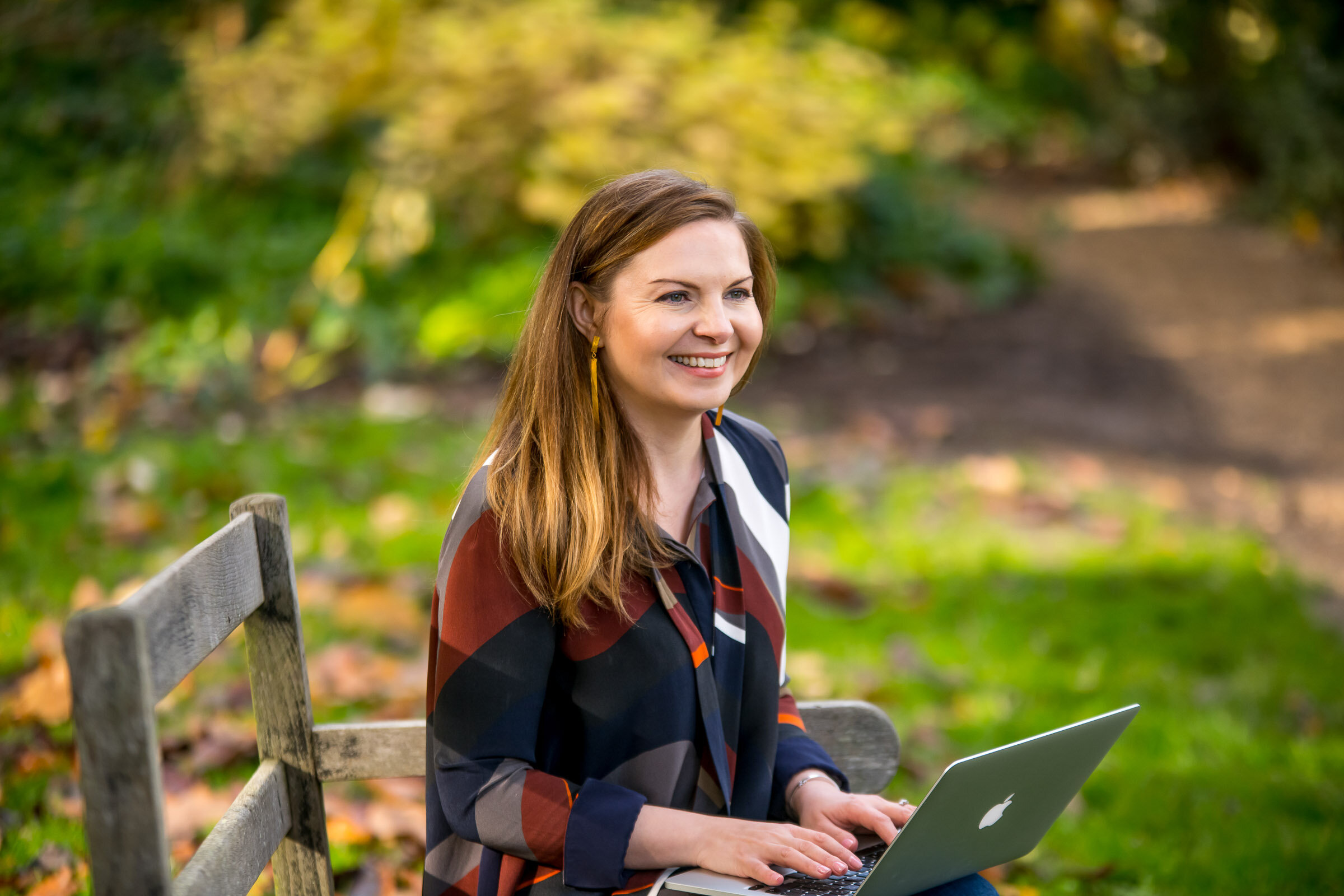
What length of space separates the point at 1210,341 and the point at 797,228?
3.39 meters

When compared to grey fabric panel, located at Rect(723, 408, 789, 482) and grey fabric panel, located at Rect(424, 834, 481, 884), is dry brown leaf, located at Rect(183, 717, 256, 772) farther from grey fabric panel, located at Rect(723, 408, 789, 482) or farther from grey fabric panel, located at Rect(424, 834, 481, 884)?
grey fabric panel, located at Rect(723, 408, 789, 482)

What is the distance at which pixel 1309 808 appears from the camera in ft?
10.8

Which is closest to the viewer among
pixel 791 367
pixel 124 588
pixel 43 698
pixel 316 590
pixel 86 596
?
pixel 43 698

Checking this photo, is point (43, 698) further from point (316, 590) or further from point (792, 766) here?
point (792, 766)

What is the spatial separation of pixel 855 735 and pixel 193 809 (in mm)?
1742

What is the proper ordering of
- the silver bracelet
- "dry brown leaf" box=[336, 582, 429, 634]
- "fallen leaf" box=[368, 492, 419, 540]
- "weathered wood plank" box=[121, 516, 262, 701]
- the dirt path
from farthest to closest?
1. the dirt path
2. "fallen leaf" box=[368, 492, 419, 540]
3. "dry brown leaf" box=[336, 582, 429, 634]
4. the silver bracelet
5. "weathered wood plank" box=[121, 516, 262, 701]

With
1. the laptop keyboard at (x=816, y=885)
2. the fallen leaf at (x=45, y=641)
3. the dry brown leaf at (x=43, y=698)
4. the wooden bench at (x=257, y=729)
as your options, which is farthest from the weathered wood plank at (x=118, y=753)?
the fallen leaf at (x=45, y=641)

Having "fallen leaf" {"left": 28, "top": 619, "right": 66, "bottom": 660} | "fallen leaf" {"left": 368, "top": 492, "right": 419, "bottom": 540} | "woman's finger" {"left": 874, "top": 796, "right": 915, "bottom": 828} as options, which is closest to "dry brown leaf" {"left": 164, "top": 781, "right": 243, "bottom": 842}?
"fallen leaf" {"left": 28, "top": 619, "right": 66, "bottom": 660}

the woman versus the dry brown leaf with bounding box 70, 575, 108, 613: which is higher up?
the woman

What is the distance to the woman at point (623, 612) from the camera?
1.62 meters

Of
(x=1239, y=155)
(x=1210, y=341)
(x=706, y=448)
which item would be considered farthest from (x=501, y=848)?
(x=1239, y=155)

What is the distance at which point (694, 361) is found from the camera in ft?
5.88

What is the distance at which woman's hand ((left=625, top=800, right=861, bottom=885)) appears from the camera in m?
1.59

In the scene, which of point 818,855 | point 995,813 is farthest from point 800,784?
point 995,813
